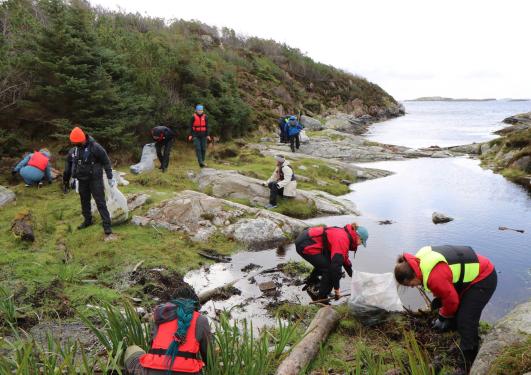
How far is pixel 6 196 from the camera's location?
376 inches

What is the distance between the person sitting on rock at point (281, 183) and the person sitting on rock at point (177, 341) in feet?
25.2

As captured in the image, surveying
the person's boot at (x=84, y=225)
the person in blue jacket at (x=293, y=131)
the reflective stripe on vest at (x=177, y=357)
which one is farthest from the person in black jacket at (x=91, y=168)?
the person in blue jacket at (x=293, y=131)

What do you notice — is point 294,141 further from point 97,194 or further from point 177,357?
point 177,357

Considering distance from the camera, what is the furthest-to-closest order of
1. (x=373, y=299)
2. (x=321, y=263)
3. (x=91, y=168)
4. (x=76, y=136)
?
(x=91, y=168) < (x=76, y=136) < (x=321, y=263) < (x=373, y=299)

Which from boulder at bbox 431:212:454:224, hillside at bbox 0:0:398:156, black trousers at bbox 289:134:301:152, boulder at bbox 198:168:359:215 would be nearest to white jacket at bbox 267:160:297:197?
boulder at bbox 198:168:359:215

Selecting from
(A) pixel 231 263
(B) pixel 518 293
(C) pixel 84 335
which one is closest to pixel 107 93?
(A) pixel 231 263

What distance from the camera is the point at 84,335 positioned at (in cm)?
495

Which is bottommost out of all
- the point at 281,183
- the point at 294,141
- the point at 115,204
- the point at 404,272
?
the point at 115,204

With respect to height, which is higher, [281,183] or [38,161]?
[38,161]

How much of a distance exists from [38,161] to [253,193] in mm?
6084

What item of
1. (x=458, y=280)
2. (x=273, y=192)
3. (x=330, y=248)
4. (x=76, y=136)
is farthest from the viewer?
(x=273, y=192)

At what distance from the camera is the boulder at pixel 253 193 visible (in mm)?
11445

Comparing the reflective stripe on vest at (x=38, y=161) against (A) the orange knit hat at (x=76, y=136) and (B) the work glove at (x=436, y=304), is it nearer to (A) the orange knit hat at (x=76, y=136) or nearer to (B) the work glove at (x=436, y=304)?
(A) the orange knit hat at (x=76, y=136)

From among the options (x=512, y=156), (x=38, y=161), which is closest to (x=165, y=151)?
(x=38, y=161)
